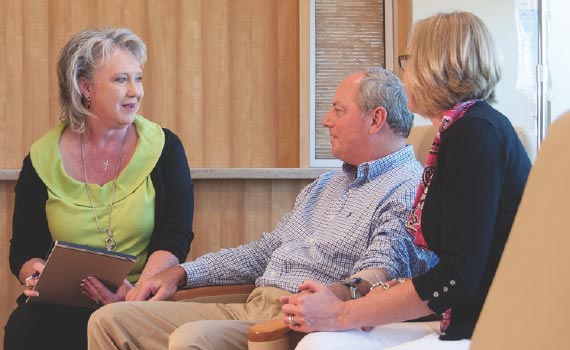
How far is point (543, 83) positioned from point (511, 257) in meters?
2.26

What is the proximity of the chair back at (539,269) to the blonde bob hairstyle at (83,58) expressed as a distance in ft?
7.29

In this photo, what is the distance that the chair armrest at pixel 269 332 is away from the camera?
6.47 ft

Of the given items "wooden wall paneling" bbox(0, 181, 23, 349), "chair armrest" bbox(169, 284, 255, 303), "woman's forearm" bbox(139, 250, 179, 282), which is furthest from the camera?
"wooden wall paneling" bbox(0, 181, 23, 349)

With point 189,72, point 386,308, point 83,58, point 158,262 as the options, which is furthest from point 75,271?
point 189,72

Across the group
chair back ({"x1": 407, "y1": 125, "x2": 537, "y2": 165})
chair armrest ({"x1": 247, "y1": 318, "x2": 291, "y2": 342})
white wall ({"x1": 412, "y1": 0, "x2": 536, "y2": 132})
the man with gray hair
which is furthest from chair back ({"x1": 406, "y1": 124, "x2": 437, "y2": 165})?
chair armrest ({"x1": 247, "y1": 318, "x2": 291, "y2": 342})

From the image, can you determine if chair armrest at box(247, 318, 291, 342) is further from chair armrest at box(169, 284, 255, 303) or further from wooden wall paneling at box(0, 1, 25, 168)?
wooden wall paneling at box(0, 1, 25, 168)

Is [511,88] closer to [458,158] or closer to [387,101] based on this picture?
[387,101]

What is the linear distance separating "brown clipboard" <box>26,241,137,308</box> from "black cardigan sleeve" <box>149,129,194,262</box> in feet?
0.93

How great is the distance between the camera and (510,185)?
1.73 m

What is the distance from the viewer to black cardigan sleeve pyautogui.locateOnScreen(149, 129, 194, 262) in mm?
2834

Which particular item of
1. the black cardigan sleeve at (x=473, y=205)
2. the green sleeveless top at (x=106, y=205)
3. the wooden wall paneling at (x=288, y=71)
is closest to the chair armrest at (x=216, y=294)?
the green sleeveless top at (x=106, y=205)

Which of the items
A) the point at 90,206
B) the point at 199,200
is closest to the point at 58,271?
the point at 90,206

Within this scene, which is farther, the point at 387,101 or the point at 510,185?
the point at 387,101

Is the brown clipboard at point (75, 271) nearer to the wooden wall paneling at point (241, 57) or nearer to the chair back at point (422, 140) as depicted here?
the chair back at point (422, 140)
